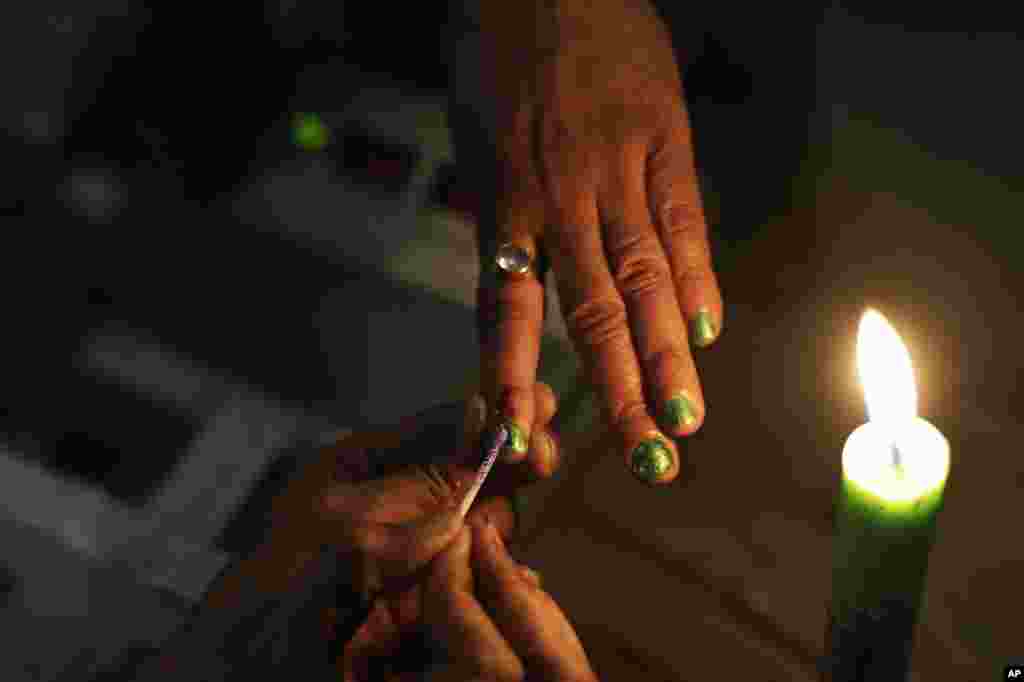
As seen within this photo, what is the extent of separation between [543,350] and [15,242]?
3.61 ft

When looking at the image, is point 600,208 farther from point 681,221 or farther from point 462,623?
point 462,623

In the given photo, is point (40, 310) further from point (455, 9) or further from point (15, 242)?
point (455, 9)

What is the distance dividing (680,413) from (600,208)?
31cm

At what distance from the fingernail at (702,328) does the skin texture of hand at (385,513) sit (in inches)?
7.1

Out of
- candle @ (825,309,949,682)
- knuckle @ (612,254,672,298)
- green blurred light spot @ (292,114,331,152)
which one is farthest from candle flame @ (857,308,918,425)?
green blurred light spot @ (292,114,331,152)

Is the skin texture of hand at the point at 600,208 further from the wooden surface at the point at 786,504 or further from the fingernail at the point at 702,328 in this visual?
the wooden surface at the point at 786,504

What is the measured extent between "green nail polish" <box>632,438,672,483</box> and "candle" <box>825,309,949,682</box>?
0.36 metres

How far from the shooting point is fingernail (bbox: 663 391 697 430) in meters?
1.02

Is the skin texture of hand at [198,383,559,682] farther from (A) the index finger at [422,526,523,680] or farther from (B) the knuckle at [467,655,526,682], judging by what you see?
(B) the knuckle at [467,655,526,682]

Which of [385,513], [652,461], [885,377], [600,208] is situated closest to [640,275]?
[600,208]

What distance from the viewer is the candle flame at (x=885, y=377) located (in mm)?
→ 576

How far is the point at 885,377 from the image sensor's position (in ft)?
1.93

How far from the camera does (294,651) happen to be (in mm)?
936

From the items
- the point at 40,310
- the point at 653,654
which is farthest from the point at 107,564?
the point at 653,654
